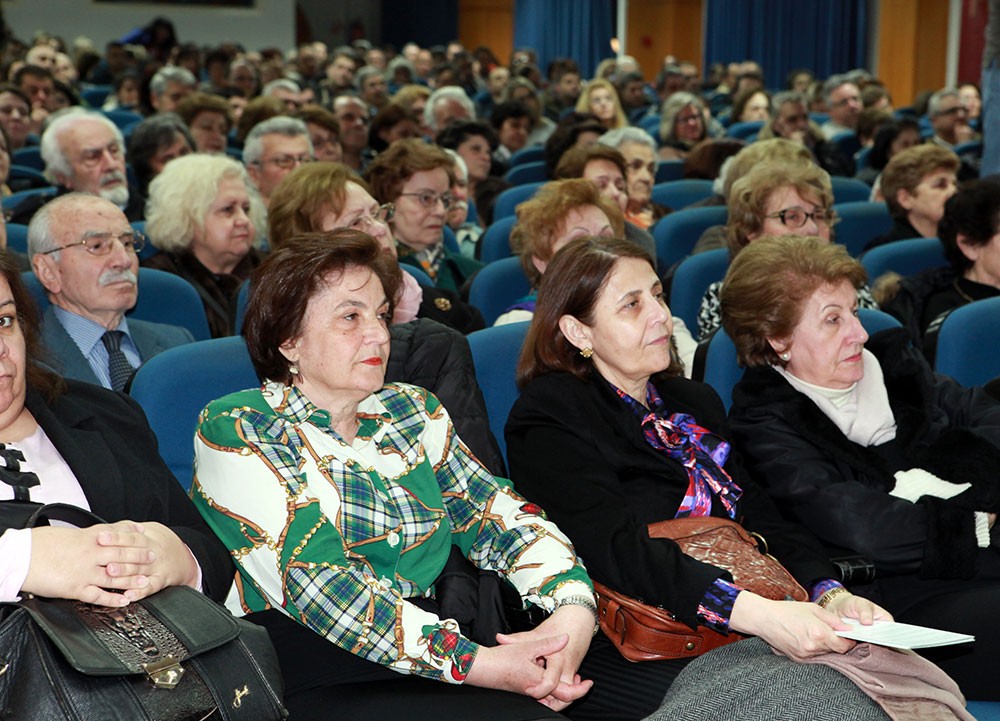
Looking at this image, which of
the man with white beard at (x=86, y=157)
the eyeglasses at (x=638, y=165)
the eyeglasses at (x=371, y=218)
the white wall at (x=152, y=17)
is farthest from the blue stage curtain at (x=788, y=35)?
the eyeglasses at (x=371, y=218)

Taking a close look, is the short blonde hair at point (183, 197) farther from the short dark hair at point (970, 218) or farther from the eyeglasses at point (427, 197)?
the short dark hair at point (970, 218)

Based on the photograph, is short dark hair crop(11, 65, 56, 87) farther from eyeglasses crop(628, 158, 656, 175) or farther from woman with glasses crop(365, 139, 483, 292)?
woman with glasses crop(365, 139, 483, 292)

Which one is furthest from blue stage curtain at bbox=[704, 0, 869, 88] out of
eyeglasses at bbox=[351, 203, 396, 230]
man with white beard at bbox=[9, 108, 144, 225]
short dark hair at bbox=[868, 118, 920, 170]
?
eyeglasses at bbox=[351, 203, 396, 230]

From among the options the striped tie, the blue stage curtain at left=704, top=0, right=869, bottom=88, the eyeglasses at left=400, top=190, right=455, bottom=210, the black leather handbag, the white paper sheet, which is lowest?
the white paper sheet

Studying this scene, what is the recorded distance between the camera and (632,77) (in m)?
13.7

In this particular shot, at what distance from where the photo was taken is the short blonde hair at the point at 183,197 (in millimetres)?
4117

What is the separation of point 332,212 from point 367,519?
1.60 metres

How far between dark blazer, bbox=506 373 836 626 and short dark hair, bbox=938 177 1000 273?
1.72 meters

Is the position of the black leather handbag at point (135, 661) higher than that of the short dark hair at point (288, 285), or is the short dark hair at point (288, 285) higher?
the short dark hair at point (288, 285)

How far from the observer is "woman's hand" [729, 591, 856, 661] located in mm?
2010

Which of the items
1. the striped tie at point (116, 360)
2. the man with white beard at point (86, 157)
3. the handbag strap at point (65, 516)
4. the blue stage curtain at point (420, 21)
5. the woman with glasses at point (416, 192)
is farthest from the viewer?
the blue stage curtain at point (420, 21)

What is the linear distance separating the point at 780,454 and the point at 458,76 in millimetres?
14179

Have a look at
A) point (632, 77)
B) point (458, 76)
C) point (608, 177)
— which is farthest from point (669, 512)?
point (458, 76)

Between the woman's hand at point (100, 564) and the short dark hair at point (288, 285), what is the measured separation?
52cm
